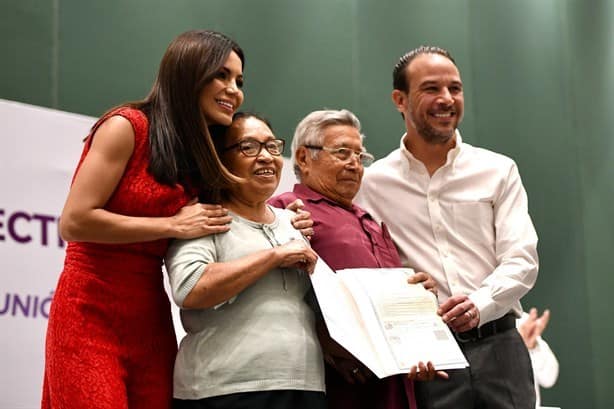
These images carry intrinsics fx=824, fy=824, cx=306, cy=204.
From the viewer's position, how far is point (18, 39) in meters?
4.09

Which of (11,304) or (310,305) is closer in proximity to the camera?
(310,305)

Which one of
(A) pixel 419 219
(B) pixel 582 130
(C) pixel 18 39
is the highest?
(C) pixel 18 39

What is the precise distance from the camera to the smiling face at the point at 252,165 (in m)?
2.27

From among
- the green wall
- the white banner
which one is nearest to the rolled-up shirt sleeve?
the white banner

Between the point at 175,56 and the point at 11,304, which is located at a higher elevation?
the point at 175,56

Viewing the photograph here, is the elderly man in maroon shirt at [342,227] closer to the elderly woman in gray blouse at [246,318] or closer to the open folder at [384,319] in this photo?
the open folder at [384,319]

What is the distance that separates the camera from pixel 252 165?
228cm

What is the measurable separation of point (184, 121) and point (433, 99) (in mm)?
1062

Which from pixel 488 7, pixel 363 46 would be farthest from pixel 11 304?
pixel 488 7

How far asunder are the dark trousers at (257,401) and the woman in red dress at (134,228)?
0.12 meters

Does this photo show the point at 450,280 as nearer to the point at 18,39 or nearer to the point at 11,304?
the point at 11,304

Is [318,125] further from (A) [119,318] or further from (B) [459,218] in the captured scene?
(A) [119,318]

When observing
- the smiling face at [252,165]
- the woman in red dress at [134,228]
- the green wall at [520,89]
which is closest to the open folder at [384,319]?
the smiling face at [252,165]

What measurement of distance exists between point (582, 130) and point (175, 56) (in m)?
5.04
